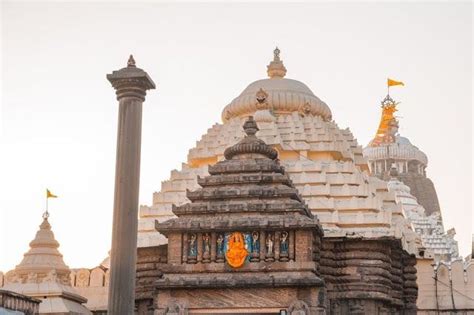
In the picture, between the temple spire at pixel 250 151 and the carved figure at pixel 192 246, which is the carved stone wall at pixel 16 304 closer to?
the carved figure at pixel 192 246

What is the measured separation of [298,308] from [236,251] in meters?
2.73

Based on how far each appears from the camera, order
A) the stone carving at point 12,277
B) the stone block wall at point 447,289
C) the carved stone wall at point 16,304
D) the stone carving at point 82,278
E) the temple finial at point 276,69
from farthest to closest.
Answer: the temple finial at point 276,69 → the stone carving at point 82,278 → the stone carving at point 12,277 → the stone block wall at point 447,289 → the carved stone wall at point 16,304

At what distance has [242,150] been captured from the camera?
3503 centimetres

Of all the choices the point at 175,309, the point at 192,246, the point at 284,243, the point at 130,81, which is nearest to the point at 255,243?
the point at 284,243

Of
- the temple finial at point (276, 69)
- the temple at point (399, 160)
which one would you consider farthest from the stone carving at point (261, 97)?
the temple at point (399, 160)

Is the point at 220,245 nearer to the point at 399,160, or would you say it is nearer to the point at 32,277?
the point at 32,277

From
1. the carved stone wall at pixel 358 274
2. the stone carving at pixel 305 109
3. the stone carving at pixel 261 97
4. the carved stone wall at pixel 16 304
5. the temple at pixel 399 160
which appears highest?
the temple at pixel 399 160

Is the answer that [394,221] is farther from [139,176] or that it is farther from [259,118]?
[139,176]

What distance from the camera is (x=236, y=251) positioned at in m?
32.2

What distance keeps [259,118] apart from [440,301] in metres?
10.7

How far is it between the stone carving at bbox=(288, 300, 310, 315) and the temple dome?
1488cm

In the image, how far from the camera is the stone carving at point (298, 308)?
31047 millimetres

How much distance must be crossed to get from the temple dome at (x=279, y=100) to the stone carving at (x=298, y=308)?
14.9m

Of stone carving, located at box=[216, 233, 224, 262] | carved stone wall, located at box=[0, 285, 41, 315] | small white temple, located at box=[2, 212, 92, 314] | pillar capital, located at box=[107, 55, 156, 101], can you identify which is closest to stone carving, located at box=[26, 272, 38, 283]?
small white temple, located at box=[2, 212, 92, 314]
